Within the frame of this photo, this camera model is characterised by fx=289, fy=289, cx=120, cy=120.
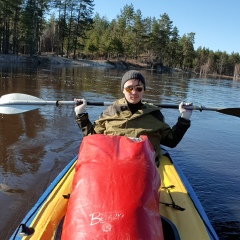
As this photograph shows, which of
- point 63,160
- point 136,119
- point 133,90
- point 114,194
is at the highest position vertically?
point 133,90

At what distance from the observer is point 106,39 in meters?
57.2

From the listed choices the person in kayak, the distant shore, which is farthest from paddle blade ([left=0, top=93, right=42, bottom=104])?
the distant shore

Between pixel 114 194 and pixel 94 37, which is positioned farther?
pixel 94 37

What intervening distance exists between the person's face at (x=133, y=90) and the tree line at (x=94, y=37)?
112 ft

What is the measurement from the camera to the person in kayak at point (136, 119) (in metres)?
3.08

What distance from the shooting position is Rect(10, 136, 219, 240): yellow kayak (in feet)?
7.21

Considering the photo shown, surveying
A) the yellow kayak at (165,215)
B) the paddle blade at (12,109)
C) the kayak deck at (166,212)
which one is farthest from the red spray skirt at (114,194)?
the paddle blade at (12,109)

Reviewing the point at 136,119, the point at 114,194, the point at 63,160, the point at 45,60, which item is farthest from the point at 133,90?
the point at 45,60

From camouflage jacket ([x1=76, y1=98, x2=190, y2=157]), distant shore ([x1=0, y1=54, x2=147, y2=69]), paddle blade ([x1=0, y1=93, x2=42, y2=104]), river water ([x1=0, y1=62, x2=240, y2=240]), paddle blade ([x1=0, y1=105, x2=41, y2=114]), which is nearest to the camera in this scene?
camouflage jacket ([x1=76, y1=98, x2=190, y2=157])

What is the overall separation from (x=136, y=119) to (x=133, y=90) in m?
0.31

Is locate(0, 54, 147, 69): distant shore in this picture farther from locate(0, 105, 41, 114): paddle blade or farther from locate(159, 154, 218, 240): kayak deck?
locate(159, 154, 218, 240): kayak deck

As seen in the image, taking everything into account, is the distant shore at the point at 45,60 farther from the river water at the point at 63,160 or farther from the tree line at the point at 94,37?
the river water at the point at 63,160

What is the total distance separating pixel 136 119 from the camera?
3.10m

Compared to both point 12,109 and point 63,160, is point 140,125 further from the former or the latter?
point 12,109
